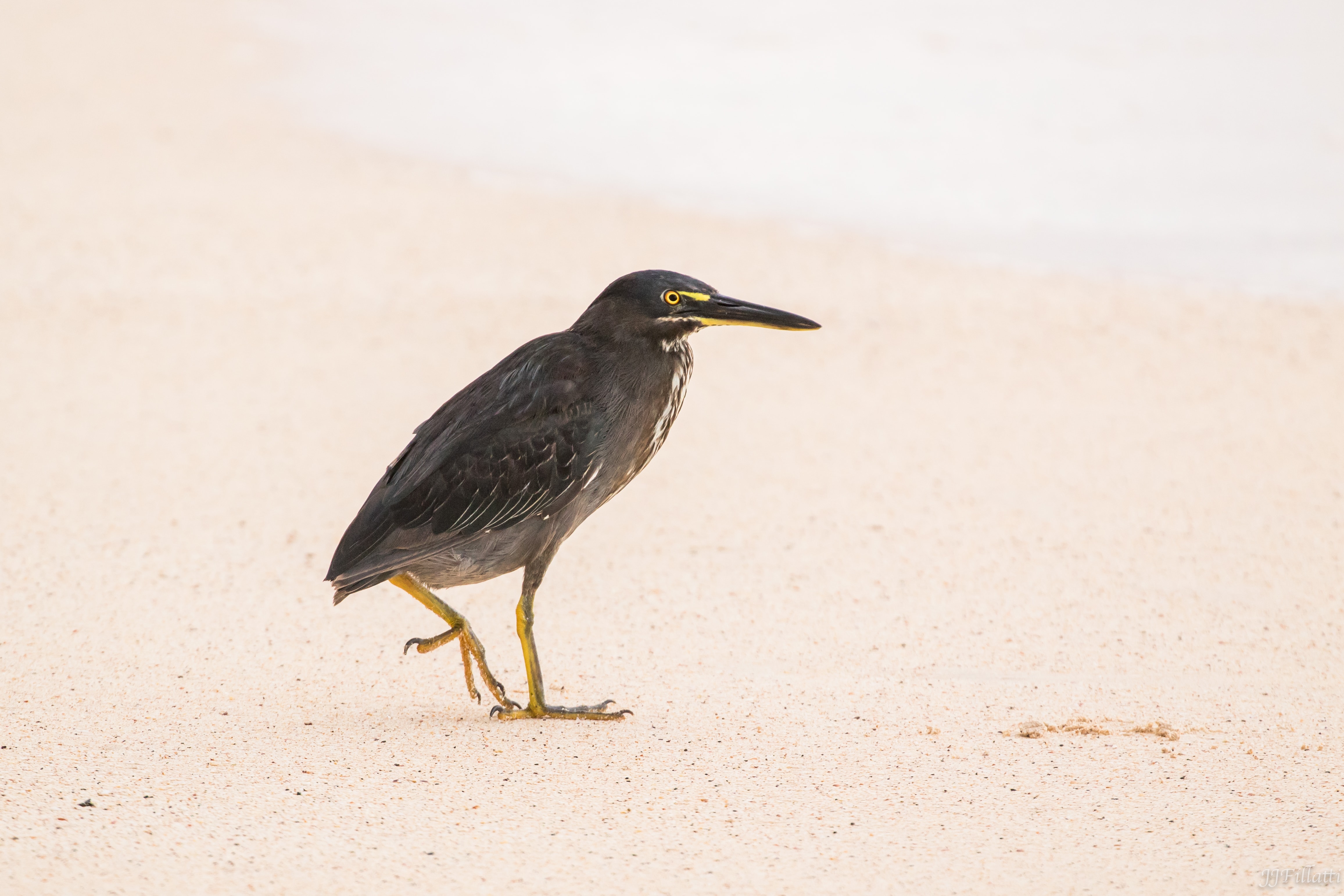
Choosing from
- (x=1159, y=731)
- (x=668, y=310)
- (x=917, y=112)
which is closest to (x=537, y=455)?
(x=668, y=310)

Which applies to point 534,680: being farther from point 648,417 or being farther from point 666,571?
point 666,571

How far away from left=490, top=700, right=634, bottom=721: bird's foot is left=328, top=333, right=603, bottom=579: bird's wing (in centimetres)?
62

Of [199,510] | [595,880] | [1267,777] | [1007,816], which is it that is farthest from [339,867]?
[199,510]

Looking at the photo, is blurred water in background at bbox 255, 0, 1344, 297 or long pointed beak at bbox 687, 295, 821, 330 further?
blurred water in background at bbox 255, 0, 1344, 297

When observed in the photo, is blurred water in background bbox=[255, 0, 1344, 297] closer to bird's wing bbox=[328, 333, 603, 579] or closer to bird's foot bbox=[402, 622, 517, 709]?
bird's wing bbox=[328, 333, 603, 579]

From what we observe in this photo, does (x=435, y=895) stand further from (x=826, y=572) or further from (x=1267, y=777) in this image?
(x=826, y=572)

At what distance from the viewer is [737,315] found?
16.0 feet

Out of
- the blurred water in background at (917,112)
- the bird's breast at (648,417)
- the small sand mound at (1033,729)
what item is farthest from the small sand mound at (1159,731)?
the blurred water in background at (917,112)

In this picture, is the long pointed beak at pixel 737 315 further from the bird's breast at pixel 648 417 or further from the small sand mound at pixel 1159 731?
the small sand mound at pixel 1159 731

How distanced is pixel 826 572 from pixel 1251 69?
43.8ft

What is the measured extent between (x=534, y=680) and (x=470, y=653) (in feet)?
1.01

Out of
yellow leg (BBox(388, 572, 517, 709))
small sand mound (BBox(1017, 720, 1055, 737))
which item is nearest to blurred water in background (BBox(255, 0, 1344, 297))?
small sand mound (BBox(1017, 720, 1055, 737))

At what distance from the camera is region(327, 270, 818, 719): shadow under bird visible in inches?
188

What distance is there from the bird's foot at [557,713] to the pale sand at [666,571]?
0.15 feet
